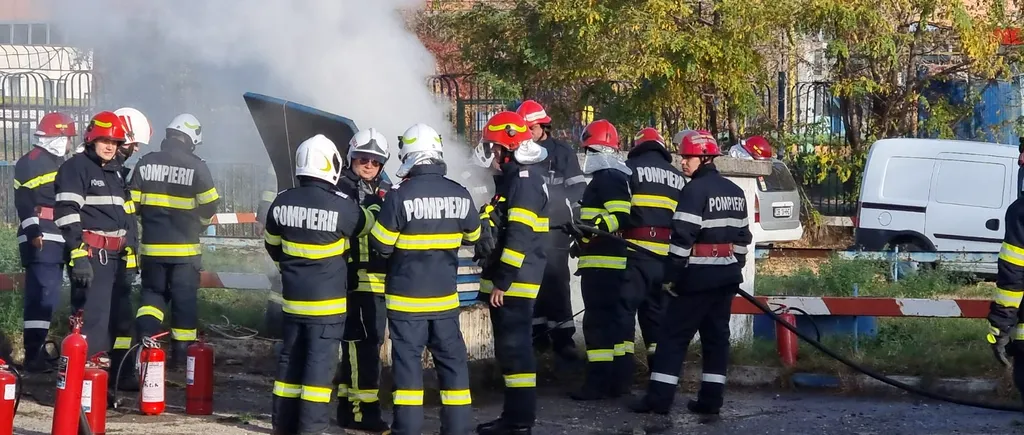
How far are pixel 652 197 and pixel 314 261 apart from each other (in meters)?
2.79

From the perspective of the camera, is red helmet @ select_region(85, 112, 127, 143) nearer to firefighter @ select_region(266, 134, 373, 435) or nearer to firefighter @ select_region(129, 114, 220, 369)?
firefighter @ select_region(129, 114, 220, 369)

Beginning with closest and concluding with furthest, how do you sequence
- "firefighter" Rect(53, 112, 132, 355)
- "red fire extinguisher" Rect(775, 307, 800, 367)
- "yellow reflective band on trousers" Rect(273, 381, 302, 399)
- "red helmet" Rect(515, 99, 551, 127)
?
"yellow reflective band on trousers" Rect(273, 381, 302, 399) < "firefighter" Rect(53, 112, 132, 355) < "red fire extinguisher" Rect(775, 307, 800, 367) < "red helmet" Rect(515, 99, 551, 127)

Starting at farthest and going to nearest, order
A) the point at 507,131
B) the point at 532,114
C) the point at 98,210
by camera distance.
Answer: the point at 532,114 < the point at 98,210 < the point at 507,131

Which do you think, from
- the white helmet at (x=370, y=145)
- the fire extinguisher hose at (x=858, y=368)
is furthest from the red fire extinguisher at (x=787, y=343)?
the white helmet at (x=370, y=145)

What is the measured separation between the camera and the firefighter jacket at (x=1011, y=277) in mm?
6832

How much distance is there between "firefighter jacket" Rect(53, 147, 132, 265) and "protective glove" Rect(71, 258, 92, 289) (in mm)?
40

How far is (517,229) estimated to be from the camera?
24.3 ft

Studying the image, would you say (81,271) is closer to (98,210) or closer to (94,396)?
(98,210)

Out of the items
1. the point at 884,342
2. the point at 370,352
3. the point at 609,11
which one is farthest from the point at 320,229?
the point at 609,11

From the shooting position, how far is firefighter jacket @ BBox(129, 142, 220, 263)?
27.8 feet

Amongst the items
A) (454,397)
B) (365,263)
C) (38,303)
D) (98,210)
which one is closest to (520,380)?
(454,397)

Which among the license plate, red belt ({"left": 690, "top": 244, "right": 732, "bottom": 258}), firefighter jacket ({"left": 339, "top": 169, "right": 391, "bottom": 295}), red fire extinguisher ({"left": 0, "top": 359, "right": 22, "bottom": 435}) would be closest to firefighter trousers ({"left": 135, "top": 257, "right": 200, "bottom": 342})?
firefighter jacket ({"left": 339, "top": 169, "right": 391, "bottom": 295})

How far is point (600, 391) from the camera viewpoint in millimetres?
8664

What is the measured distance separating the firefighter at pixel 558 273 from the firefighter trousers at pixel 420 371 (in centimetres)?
260
